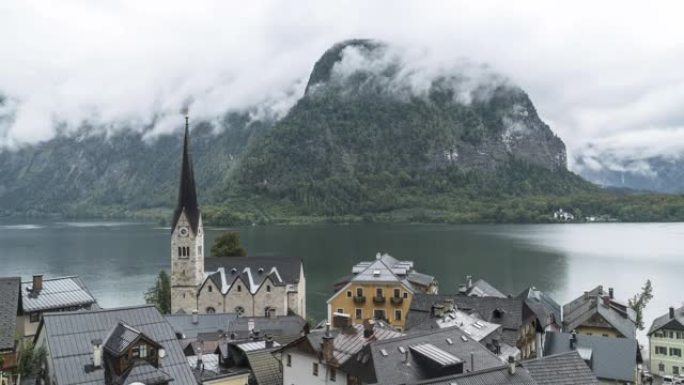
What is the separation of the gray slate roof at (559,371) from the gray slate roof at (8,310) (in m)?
23.4

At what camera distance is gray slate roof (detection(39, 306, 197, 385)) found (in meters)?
24.8

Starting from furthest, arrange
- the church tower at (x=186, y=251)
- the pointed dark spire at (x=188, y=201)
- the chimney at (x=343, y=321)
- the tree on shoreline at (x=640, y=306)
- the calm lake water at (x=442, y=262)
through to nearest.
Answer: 1. the calm lake water at (x=442, y=262)
2. the tree on shoreline at (x=640, y=306)
3. the pointed dark spire at (x=188, y=201)
4. the church tower at (x=186, y=251)
5. the chimney at (x=343, y=321)

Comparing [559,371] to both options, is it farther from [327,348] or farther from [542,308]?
[542,308]

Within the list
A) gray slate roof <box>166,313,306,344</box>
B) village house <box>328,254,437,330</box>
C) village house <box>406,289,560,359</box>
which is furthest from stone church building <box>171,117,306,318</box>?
village house <box>406,289,560,359</box>

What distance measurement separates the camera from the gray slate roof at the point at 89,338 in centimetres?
2484

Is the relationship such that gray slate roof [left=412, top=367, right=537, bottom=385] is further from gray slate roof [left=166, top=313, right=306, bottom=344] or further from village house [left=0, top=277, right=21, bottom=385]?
gray slate roof [left=166, top=313, right=306, bottom=344]

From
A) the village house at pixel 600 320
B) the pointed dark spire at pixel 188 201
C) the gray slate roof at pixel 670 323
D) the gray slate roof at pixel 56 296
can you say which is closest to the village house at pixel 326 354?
the gray slate roof at pixel 56 296

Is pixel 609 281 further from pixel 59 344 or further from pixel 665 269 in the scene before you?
pixel 59 344

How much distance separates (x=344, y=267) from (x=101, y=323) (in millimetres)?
100465

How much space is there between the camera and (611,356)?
4825 centimetres

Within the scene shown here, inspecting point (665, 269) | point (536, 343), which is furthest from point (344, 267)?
point (536, 343)

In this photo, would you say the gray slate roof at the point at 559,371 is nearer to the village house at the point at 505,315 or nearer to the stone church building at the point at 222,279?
the village house at the point at 505,315

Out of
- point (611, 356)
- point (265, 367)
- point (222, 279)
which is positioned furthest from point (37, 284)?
point (611, 356)

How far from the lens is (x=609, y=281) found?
382 feet
